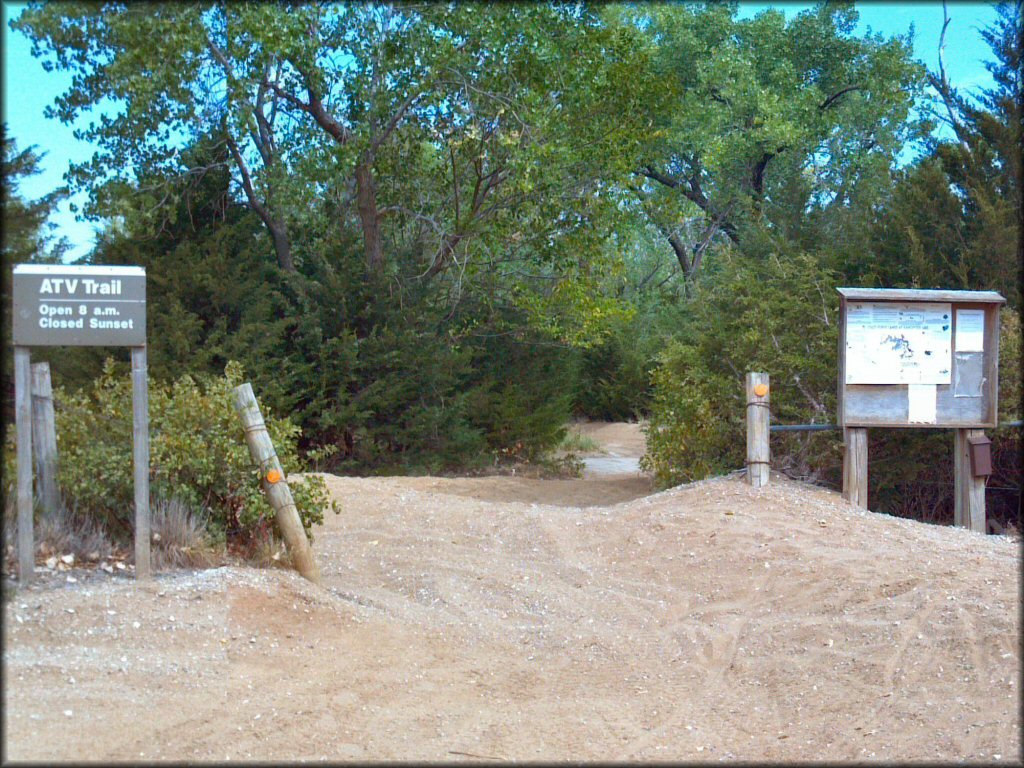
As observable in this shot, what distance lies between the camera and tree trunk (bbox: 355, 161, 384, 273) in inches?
627

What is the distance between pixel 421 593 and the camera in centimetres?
705

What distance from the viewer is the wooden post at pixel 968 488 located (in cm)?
948

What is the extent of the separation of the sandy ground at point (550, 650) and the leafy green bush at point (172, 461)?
25.1 inches

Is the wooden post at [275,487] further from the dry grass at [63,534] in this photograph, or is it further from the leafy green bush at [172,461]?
the dry grass at [63,534]

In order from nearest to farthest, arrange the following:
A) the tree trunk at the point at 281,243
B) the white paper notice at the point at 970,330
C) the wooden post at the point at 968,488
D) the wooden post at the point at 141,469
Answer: the wooden post at the point at 141,469
the white paper notice at the point at 970,330
the wooden post at the point at 968,488
the tree trunk at the point at 281,243

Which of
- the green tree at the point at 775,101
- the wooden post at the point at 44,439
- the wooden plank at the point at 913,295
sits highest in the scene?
the green tree at the point at 775,101

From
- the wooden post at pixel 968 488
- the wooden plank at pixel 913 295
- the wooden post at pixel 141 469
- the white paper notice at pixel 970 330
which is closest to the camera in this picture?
the wooden post at pixel 141 469

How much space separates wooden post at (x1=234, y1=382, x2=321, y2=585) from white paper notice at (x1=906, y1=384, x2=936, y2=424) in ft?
19.1

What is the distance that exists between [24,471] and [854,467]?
7.08 metres

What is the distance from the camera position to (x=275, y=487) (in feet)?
21.4

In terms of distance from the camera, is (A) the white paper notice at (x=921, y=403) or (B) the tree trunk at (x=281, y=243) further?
(B) the tree trunk at (x=281, y=243)

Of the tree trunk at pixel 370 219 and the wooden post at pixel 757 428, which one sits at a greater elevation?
the tree trunk at pixel 370 219

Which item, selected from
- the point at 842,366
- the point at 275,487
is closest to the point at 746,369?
the point at 842,366

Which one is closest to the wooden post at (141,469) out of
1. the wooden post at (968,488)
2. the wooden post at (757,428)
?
the wooden post at (757,428)
